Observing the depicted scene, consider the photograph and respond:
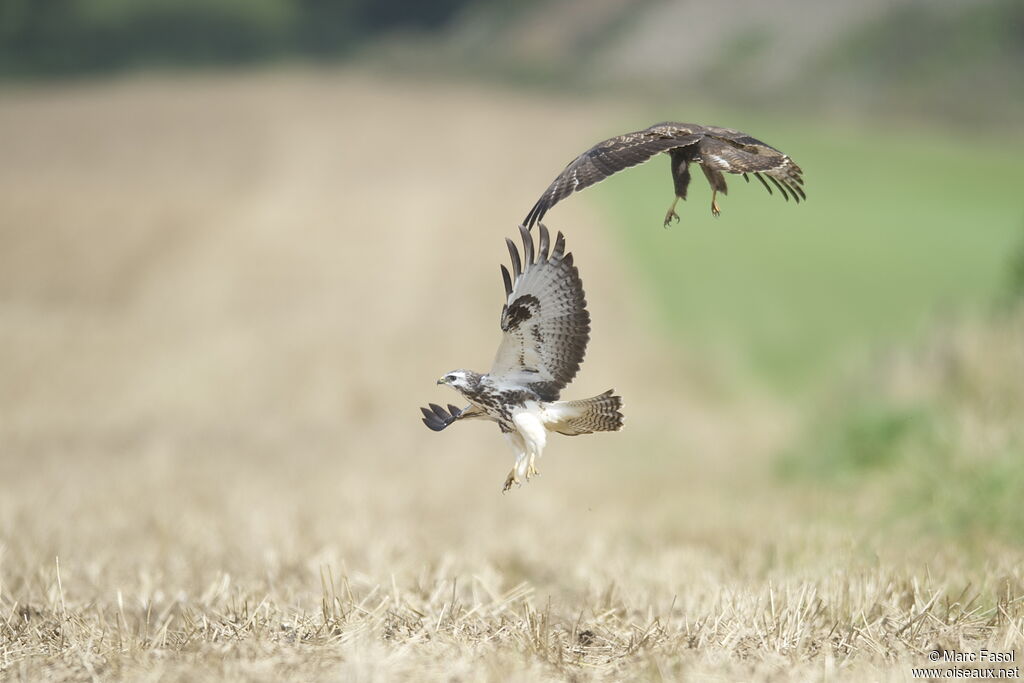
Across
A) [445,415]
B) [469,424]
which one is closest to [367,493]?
[469,424]

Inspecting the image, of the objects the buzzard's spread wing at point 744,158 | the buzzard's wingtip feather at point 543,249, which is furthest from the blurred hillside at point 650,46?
the buzzard's wingtip feather at point 543,249

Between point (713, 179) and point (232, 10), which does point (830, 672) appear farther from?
point (232, 10)

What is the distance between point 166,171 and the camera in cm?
4503

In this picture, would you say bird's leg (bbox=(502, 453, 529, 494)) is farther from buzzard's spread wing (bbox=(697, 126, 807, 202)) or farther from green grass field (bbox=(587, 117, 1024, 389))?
green grass field (bbox=(587, 117, 1024, 389))

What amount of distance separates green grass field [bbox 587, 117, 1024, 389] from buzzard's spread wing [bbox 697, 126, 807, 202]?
962cm

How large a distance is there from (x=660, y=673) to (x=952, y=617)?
1.48 metres

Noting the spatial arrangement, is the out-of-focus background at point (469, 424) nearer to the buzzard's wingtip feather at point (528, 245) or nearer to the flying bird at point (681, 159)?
the buzzard's wingtip feather at point (528, 245)

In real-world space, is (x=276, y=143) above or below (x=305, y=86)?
below

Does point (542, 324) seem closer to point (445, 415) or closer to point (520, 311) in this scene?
point (520, 311)

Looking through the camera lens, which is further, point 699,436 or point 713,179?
point 699,436

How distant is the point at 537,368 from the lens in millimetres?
3670

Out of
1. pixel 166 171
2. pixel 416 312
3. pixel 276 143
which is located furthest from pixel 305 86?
pixel 416 312

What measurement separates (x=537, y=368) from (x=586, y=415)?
0.23 metres

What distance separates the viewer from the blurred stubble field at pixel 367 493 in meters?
4.09
